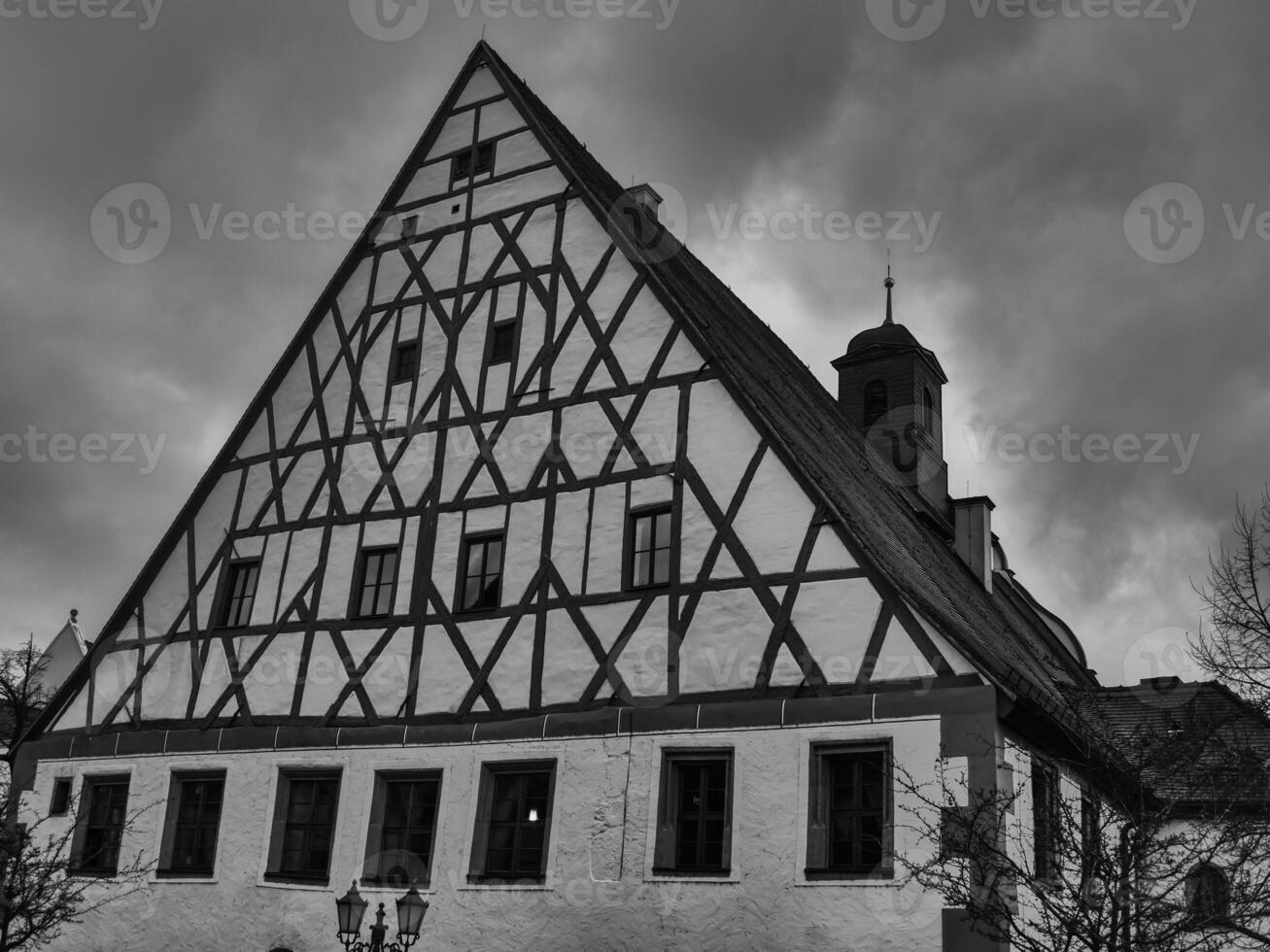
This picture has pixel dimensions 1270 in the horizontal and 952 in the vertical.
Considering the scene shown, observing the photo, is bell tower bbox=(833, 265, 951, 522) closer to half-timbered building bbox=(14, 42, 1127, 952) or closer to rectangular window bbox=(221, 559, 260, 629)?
half-timbered building bbox=(14, 42, 1127, 952)

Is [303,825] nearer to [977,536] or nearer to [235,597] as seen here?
[235,597]

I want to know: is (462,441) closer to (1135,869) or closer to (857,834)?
(857,834)

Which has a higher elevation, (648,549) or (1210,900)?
(648,549)

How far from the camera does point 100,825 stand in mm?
17156

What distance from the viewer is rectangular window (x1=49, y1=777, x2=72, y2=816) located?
1762 cm

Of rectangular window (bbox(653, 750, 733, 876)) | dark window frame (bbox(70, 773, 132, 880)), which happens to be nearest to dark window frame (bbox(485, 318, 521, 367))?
rectangular window (bbox(653, 750, 733, 876))

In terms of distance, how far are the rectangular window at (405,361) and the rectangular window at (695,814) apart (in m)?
6.52

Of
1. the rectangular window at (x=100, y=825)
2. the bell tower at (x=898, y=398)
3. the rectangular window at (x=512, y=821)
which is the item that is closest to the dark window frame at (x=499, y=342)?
the rectangular window at (x=512, y=821)

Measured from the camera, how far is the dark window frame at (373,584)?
16.0 meters

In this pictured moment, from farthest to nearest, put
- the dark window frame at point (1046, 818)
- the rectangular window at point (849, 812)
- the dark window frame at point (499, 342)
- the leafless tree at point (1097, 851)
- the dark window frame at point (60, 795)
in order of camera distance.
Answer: the dark window frame at point (60, 795)
the dark window frame at point (499, 342)
the rectangular window at point (849, 812)
the dark window frame at point (1046, 818)
the leafless tree at point (1097, 851)

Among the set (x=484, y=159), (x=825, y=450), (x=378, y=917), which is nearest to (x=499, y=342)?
(x=484, y=159)

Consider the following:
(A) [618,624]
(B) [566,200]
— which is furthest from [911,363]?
(A) [618,624]

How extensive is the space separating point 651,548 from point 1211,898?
614 cm

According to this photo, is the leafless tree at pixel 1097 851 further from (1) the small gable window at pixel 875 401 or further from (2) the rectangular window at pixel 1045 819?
(1) the small gable window at pixel 875 401
